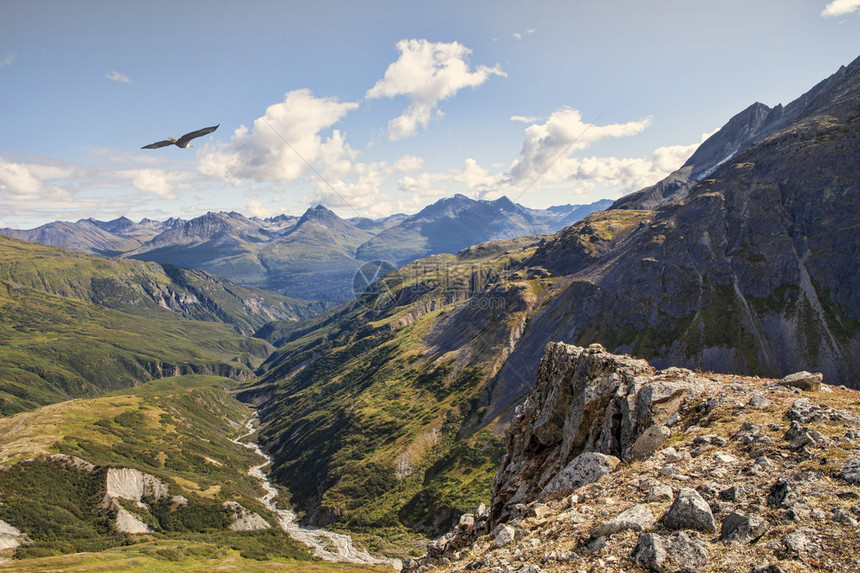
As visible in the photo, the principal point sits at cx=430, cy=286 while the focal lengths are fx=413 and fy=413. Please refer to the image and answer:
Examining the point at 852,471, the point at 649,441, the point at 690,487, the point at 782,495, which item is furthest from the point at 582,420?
the point at 782,495

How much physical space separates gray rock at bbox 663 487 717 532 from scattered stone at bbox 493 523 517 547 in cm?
735

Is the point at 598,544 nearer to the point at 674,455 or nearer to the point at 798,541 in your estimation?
the point at 798,541

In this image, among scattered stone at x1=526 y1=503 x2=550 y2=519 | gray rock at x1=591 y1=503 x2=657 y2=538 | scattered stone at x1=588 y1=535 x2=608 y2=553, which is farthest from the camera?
scattered stone at x1=526 y1=503 x2=550 y2=519

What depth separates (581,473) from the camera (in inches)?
931

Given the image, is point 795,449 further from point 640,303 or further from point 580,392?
point 640,303

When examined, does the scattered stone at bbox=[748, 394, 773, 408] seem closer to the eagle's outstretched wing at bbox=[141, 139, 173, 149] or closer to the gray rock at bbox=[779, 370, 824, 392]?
the gray rock at bbox=[779, 370, 824, 392]

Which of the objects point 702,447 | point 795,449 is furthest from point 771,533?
point 702,447

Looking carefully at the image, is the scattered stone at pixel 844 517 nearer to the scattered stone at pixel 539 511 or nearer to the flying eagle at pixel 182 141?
the scattered stone at pixel 539 511

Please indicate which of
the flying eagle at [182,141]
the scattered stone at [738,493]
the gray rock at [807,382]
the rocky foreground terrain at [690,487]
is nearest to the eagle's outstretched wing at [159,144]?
the flying eagle at [182,141]

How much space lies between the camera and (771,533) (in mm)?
12930

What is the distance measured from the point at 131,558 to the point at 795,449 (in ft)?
799

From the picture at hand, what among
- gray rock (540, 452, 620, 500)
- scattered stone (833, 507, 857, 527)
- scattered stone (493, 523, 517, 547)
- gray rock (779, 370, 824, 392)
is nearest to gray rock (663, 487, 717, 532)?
scattered stone (833, 507, 857, 527)

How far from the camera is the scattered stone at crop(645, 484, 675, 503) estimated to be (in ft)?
55.1

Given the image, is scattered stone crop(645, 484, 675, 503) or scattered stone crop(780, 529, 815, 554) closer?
scattered stone crop(780, 529, 815, 554)
